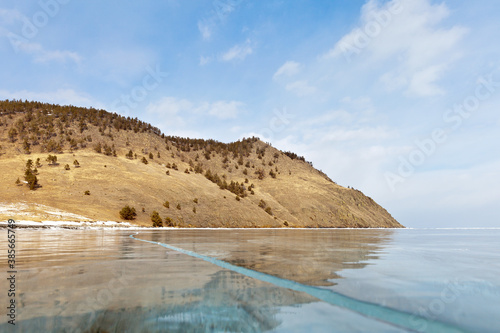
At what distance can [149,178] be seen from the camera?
5350 cm

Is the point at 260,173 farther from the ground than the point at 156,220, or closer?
farther from the ground

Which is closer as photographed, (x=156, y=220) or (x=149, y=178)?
(x=156, y=220)

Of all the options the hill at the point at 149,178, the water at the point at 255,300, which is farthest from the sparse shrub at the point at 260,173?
the water at the point at 255,300

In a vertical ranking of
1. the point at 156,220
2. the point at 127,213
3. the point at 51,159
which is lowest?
the point at 156,220

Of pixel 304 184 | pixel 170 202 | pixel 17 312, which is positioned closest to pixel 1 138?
pixel 170 202

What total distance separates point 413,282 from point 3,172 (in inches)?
2061

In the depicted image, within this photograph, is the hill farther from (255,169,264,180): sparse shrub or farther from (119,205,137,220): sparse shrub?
(119,205,137,220): sparse shrub

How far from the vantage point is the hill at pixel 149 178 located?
140 feet

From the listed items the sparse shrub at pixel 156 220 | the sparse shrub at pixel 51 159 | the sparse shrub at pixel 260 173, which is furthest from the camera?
the sparse shrub at pixel 260 173

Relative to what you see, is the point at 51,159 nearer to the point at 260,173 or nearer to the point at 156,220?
the point at 156,220

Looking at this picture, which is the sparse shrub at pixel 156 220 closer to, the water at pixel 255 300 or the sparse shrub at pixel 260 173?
the water at pixel 255 300

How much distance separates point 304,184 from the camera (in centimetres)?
8050

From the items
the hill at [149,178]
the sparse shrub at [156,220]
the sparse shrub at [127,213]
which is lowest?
the sparse shrub at [156,220]

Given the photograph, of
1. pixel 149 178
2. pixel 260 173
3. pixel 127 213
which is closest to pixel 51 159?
pixel 149 178
